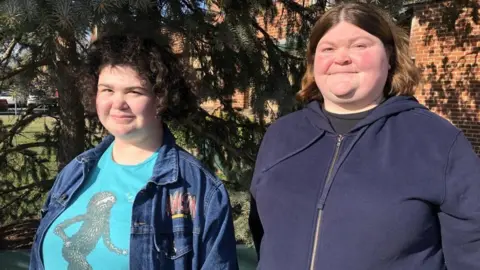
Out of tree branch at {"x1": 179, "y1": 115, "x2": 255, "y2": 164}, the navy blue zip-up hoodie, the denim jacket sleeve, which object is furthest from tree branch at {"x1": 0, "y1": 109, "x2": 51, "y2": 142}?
the navy blue zip-up hoodie

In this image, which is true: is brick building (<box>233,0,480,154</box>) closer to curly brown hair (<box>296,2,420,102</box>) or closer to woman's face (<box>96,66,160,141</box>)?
curly brown hair (<box>296,2,420,102</box>)

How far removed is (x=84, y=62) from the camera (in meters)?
1.88

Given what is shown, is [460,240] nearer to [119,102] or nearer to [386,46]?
[386,46]

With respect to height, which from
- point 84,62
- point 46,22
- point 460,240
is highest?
point 46,22

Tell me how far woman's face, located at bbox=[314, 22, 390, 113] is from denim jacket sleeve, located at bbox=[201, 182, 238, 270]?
528 mm

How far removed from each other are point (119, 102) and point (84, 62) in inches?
15.0

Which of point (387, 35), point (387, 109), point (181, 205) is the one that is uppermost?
point (387, 35)

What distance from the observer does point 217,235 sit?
1.62m

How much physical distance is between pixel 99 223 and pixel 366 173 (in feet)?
2.99

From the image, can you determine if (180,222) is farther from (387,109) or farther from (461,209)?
(461,209)

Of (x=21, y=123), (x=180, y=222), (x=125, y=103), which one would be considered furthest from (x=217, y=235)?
(x=21, y=123)

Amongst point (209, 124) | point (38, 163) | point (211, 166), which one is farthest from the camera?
point (38, 163)

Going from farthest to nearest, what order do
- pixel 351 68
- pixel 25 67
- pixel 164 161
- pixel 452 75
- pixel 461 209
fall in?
pixel 452 75, pixel 25 67, pixel 164 161, pixel 351 68, pixel 461 209

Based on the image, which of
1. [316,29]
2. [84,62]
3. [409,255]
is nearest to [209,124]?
[84,62]
